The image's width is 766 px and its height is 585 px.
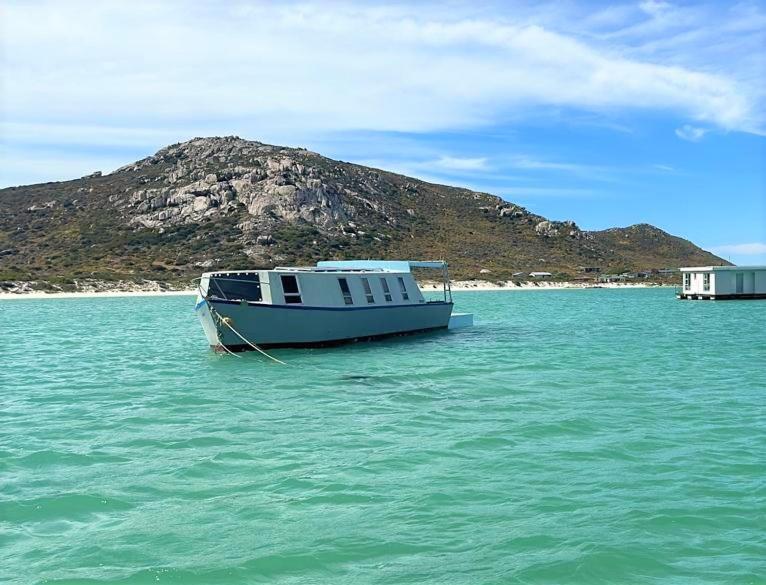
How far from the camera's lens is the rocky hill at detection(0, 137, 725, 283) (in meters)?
Answer: 105

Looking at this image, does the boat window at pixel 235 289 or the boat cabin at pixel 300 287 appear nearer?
the boat cabin at pixel 300 287

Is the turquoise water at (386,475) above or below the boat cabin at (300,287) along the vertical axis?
below

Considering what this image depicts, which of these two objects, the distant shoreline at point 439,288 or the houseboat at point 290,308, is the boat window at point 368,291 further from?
the distant shoreline at point 439,288

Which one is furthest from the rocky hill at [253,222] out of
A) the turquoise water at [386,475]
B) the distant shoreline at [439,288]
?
the turquoise water at [386,475]

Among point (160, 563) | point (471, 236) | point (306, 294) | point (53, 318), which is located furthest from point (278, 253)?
point (160, 563)

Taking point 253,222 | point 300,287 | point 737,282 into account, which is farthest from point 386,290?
point 253,222

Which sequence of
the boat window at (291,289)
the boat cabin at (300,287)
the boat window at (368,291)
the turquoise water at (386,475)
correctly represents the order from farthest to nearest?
the boat window at (368,291)
the boat window at (291,289)
the boat cabin at (300,287)
the turquoise water at (386,475)

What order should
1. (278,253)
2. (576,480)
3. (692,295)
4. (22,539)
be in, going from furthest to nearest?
(278,253), (692,295), (576,480), (22,539)

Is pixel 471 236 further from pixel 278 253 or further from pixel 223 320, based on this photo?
pixel 223 320

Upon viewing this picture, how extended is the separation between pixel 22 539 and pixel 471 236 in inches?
4979

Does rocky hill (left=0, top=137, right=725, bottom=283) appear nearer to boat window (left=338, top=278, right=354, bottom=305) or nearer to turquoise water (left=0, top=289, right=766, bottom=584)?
boat window (left=338, top=278, right=354, bottom=305)

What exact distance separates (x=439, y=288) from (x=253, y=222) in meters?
34.0

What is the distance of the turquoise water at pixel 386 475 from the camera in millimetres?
7703

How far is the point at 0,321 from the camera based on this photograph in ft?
164
